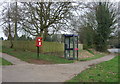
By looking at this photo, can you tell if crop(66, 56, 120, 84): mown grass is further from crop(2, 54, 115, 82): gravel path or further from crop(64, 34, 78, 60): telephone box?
crop(64, 34, 78, 60): telephone box

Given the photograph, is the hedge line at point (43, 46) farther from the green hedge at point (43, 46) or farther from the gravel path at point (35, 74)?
the gravel path at point (35, 74)

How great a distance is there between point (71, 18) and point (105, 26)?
15755mm

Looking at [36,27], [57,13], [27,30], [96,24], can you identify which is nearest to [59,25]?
[57,13]

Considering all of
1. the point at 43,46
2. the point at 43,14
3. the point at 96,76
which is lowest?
the point at 96,76

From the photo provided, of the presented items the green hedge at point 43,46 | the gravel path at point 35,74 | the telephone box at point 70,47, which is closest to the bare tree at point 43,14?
the green hedge at point 43,46

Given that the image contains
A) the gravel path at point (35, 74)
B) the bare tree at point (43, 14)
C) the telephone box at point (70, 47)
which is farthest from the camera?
the bare tree at point (43, 14)

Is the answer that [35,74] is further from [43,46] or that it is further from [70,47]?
[43,46]

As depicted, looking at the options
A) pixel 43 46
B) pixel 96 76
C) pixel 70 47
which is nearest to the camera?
pixel 96 76

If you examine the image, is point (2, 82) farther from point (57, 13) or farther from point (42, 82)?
point (57, 13)

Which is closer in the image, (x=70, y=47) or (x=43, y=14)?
(x=70, y=47)

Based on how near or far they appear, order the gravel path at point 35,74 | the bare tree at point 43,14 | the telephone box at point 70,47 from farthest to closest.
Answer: the bare tree at point 43,14, the telephone box at point 70,47, the gravel path at point 35,74

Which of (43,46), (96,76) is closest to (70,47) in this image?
(43,46)

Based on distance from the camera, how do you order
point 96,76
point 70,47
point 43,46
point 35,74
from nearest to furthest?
point 96,76 < point 35,74 < point 70,47 < point 43,46

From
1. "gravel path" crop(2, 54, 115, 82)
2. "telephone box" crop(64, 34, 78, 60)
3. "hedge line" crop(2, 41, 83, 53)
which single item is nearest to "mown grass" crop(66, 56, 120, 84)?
"gravel path" crop(2, 54, 115, 82)
